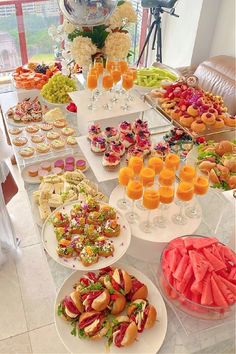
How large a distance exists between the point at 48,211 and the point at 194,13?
10.0ft

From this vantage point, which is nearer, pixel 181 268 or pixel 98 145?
pixel 181 268

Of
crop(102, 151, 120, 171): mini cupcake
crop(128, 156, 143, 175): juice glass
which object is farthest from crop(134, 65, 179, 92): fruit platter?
crop(128, 156, 143, 175): juice glass

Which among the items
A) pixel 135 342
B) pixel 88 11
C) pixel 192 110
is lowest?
pixel 135 342

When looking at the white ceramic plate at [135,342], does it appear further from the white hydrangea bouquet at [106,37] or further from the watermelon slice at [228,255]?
the white hydrangea bouquet at [106,37]

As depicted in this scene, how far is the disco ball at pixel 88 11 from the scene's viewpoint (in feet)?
5.97

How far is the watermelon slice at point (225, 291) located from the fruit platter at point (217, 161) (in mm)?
504

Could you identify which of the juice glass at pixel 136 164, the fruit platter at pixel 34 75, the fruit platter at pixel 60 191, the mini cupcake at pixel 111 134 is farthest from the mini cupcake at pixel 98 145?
the fruit platter at pixel 34 75

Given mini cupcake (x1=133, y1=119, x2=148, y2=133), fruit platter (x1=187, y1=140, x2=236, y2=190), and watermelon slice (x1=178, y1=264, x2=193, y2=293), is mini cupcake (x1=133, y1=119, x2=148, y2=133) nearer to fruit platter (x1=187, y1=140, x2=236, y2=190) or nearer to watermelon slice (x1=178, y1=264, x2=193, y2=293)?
fruit platter (x1=187, y1=140, x2=236, y2=190)

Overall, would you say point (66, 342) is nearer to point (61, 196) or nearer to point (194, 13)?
point (61, 196)

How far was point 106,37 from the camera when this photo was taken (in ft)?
6.45

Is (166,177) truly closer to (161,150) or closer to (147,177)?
(147,177)

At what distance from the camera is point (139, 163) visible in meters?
1.32

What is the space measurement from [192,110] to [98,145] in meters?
0.53

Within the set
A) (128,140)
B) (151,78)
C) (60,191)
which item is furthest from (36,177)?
(151,78)
